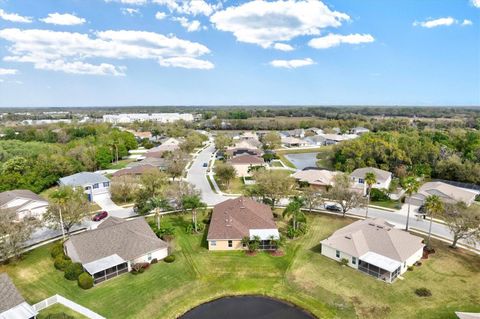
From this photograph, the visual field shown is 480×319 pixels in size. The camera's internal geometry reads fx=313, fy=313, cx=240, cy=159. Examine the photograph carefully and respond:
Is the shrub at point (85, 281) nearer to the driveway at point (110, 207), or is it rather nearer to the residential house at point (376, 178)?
the driveway at point (110, 207)

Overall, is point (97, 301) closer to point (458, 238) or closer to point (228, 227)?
point (228, 227)

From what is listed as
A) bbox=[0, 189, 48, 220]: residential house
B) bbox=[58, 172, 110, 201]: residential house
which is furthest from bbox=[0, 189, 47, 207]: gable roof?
bbox=[58, 172, 110, 201]: residential house

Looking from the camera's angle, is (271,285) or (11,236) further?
(11,236)

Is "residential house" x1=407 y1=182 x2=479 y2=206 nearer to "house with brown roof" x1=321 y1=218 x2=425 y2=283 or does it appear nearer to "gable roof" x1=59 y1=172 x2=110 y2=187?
"house with brown roof" x1=321 y1=218 x2=425 y2=283

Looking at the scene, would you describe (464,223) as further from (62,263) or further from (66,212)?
(66,212)

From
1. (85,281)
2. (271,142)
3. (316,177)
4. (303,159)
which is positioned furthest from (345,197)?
(271,142)

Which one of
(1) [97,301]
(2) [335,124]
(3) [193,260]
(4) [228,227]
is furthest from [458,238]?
(2) [335,124]
